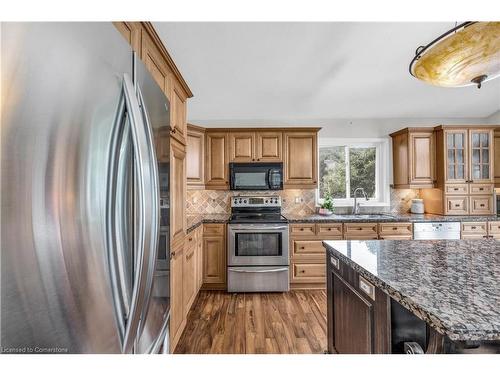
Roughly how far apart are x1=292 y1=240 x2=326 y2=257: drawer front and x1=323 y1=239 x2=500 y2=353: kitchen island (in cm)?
148

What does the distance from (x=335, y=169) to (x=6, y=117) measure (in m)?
3.98

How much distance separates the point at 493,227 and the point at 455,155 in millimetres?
1014

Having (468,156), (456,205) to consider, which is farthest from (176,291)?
(468,156)

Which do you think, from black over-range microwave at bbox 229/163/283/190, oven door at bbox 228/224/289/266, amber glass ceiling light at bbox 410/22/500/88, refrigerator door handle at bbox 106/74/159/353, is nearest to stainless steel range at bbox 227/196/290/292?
oven door at bbox 228/224/289/266

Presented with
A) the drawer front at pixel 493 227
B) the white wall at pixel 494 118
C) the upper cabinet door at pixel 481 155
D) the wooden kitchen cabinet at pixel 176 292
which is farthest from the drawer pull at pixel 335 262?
the white wall at pixel 494 118

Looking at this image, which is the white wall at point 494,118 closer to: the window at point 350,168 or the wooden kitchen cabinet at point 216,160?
the window at point 350,168

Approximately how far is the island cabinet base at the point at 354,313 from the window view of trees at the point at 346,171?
96.9 inches

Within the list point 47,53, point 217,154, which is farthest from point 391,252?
point 217,154

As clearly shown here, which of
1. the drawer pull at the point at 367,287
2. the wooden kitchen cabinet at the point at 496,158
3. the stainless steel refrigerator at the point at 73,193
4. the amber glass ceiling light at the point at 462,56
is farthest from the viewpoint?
the wooden kitchen cabinet at the point at 496,158

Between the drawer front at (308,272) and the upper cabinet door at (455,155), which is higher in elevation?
the upper cabinet door at (455,155)

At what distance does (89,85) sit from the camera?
619 mm

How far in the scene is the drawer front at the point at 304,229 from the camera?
322cm

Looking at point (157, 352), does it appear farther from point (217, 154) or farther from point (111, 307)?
point (217, 154)

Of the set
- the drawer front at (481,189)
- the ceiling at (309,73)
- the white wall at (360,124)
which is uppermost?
the ceiling at (309,73)
